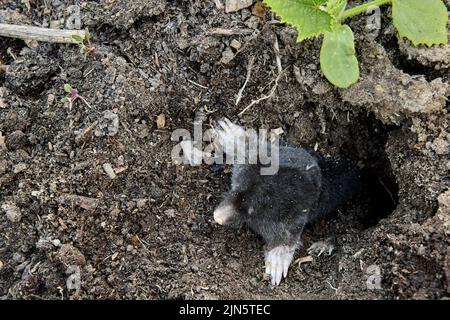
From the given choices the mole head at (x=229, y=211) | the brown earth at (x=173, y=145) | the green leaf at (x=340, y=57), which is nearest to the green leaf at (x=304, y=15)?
the green leaf at (x=340, y=57)

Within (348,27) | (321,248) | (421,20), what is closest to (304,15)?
(348,27)

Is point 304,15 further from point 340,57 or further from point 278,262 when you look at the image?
point 278,262

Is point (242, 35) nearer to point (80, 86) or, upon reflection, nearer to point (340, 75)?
point (340, 75)

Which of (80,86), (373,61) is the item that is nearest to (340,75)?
(373,61)

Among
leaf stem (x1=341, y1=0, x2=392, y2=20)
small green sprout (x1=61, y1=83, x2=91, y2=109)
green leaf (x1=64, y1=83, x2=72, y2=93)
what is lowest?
small green sprout (x1=61, y1=83, x2=91, y2=109)

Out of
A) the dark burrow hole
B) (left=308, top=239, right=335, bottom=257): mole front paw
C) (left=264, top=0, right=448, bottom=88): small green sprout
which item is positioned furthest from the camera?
the dark burrow hole

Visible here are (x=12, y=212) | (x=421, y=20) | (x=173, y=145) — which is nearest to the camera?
(x=12, y=212)

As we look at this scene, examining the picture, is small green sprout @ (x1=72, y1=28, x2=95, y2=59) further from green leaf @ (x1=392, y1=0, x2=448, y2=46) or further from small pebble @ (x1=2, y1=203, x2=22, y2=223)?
green leaf @ (x1=392, y1=0, x2=448, y2=46)

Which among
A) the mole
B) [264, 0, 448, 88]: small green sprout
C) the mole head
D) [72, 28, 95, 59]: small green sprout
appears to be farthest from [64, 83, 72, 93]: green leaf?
[264, 0, 448, 88]: small green sprout
